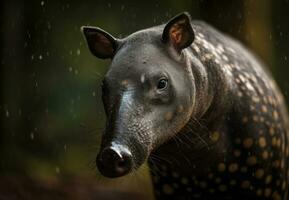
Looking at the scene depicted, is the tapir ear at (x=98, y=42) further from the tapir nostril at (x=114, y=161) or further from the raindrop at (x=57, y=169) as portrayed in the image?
the raindrop at (x=57, y=169)

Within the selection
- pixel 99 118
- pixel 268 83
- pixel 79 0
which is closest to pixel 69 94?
pixel 99 118

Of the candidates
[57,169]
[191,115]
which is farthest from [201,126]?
[57,169]

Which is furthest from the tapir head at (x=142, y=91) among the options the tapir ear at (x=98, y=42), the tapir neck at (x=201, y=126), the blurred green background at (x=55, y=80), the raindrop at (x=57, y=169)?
the raindrop at (x=57, y=169)

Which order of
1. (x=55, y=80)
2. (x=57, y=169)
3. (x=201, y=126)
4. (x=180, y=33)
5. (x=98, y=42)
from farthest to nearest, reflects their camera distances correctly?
(x=55, y=80) → (x=57, y=169) → (x=201, y=126) → (x=98, y=42) → (x=180, y=33)

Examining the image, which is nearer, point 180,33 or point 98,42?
point 180,33

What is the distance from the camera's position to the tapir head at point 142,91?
364cm

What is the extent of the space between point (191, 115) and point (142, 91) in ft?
1.92

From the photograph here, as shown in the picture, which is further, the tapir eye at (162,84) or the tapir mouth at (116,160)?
the tapir eye at (162,84)

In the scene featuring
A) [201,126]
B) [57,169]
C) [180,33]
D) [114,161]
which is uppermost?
[180,33]

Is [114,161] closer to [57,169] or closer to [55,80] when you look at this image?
[57,169]

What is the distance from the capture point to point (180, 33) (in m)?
4.20

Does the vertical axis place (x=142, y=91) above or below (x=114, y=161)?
above

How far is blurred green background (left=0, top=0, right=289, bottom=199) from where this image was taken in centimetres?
1002

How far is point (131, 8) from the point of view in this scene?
10383 mm
